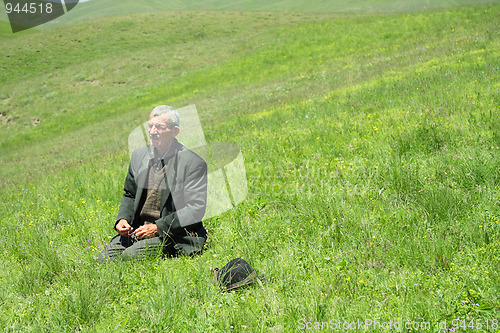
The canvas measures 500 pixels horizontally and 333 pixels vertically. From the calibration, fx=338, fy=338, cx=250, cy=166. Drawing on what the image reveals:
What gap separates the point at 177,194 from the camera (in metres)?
4.34

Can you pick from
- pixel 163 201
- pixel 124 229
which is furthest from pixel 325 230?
pixel 124 229

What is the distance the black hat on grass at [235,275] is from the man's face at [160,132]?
185cm

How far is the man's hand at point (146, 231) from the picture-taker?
13.9ft

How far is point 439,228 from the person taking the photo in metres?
3.40

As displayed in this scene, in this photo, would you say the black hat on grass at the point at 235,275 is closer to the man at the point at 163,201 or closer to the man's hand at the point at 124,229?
the man at the point at 163,201

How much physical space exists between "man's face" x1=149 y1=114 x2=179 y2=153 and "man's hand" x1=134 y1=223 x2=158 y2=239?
104cm

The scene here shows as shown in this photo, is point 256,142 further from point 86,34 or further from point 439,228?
point 86,34

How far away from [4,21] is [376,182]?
9003 centimetres

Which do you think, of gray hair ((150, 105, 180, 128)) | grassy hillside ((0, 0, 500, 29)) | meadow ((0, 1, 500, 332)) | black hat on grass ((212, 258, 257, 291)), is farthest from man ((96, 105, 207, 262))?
grassy hillside ((0, 0, 500, 29))

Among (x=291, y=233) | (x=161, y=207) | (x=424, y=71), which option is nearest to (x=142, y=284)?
A: (x=161, y=207)

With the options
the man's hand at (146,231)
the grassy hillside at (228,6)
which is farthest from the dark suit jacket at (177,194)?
the grassy hillside at (228,6)

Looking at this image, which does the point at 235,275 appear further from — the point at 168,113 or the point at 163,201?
the point at 168,113

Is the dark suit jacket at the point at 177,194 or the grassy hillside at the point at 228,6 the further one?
the grassy hillside at the point at 228,6

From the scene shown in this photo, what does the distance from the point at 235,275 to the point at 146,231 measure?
1.48 m
